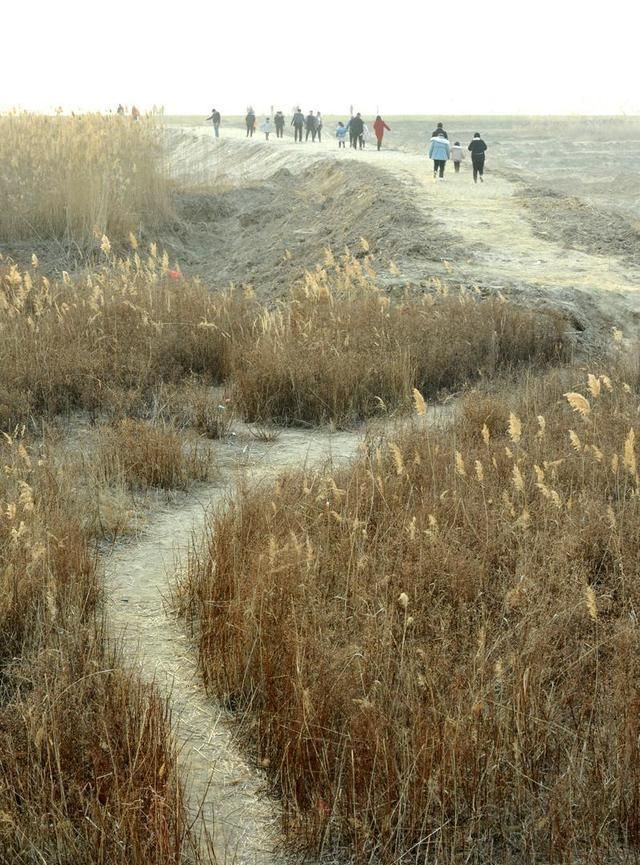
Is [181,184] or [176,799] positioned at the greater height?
[181,184]

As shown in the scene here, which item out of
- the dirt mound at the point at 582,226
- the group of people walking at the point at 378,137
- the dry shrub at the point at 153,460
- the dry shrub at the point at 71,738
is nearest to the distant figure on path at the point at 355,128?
the group of people walking at the point at 378,137

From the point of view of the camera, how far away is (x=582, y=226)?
595 inches

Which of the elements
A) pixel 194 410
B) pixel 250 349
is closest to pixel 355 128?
pixel 250 349

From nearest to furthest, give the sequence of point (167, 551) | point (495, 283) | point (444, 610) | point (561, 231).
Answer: point (444, 610) < point (167, 551) < point (495, 283) < point (561, 231)

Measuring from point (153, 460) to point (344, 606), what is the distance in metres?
2.36

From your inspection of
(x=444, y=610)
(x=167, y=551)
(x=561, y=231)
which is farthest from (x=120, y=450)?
(x=561, y=231)

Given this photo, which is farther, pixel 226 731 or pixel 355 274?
pixel 355 274

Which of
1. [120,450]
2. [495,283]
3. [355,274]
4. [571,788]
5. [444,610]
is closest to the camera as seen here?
[571,788]

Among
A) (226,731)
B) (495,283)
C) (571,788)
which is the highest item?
(495,283)

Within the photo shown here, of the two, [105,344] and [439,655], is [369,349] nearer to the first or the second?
[105,344]

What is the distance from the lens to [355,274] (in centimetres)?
1005

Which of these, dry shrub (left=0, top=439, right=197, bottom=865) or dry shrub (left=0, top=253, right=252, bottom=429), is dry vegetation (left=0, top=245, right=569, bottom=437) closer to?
dry shrub (left=0, top=253, right=252, bottom=429)

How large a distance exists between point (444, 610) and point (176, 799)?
1525 millimetres

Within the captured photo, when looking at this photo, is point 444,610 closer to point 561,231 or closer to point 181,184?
point 561,231
